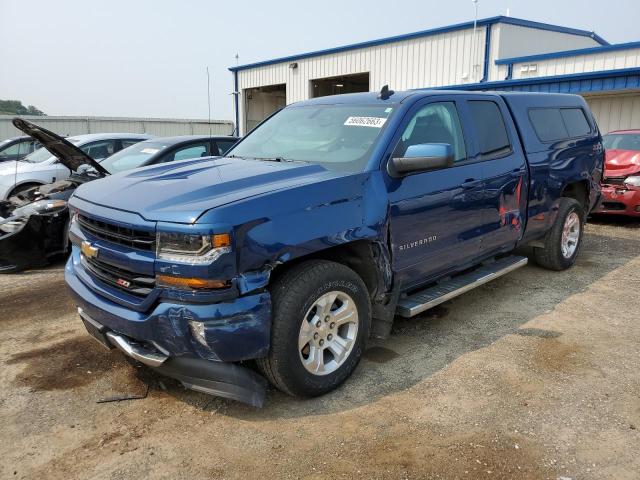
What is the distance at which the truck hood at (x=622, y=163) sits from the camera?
8.87 meters

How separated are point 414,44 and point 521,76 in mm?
4563

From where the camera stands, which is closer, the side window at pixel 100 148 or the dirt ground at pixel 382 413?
the dirt ground at pixel 382 413

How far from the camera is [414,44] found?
1883cm

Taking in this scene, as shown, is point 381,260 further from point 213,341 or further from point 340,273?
point 213,341

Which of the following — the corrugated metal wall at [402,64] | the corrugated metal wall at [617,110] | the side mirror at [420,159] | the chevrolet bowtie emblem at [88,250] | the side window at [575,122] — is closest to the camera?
the chevrolet bowtie emblem at [88,250]

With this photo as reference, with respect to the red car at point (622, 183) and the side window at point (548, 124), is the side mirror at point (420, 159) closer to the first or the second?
the side window at point (548, 124)

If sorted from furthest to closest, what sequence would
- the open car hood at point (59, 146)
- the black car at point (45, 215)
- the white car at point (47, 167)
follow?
the white car at point (47, 167), the black car at point (45, 215), the open car hood at point (59, 146)

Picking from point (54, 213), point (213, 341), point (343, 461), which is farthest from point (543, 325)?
point (54, 213)

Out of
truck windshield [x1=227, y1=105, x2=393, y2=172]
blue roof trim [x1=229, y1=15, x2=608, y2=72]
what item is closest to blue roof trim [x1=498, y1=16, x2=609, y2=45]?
blue roof trim [x1=229, y1=15, x2=608, y2=72]

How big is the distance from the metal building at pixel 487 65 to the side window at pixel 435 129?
10595 millimetres

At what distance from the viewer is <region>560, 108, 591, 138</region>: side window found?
597 centimetres

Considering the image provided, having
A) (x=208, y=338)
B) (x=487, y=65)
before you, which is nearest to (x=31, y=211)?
(x=208, y=338)

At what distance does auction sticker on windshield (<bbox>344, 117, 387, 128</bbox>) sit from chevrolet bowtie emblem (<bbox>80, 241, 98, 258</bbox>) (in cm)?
207

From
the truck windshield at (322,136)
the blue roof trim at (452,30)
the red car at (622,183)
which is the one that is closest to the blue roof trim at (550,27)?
the blue roof trim at (452,30)
